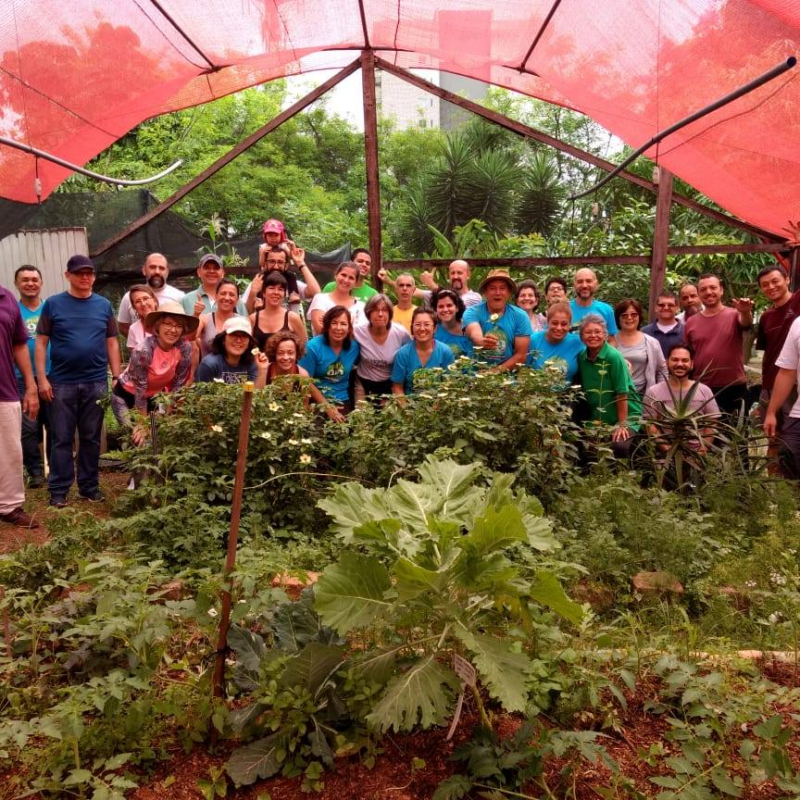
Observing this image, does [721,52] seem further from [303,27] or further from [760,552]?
[303,27]

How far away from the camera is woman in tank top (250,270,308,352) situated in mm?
5895

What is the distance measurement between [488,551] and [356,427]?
2.65 metres

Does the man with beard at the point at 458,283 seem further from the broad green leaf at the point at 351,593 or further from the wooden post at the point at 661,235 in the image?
the broad green leaf at the point at 351,593

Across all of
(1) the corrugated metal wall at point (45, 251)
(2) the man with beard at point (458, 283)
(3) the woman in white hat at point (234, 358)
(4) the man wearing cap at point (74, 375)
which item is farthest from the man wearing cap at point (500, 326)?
(1) the corrugated metal wall at point (45, 251)

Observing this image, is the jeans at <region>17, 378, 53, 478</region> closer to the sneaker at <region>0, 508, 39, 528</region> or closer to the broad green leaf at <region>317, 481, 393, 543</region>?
the sneaker at <region>0, 508, 39, 528</region>

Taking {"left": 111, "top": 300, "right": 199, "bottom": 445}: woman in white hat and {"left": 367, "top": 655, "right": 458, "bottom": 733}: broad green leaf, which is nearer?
{"left": 367, "top": 655, "right": 458, "bottom": 733}: broad green leaf

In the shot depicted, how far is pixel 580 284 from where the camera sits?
6527mm

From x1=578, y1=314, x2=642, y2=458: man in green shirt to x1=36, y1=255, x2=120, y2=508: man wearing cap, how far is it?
3526 mm

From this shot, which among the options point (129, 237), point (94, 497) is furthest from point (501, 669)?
point (129, 237)

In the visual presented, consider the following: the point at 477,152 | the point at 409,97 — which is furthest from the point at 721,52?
the point at 409,97

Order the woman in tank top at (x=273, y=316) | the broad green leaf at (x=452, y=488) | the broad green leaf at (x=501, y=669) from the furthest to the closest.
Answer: the woman in tank top at (x=273, y=316), the broad green leaf at (x=452, y=488), the broad green leaf at (x=501, y=669)

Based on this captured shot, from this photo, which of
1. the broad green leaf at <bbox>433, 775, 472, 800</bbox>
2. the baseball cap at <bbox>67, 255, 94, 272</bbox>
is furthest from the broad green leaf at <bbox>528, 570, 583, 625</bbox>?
the baseball cap at <bbox>67, 255, 94, 272</bbox>

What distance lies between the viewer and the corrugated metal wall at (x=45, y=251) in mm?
8727

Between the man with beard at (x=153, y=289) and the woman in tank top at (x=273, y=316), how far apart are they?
3.07ft
